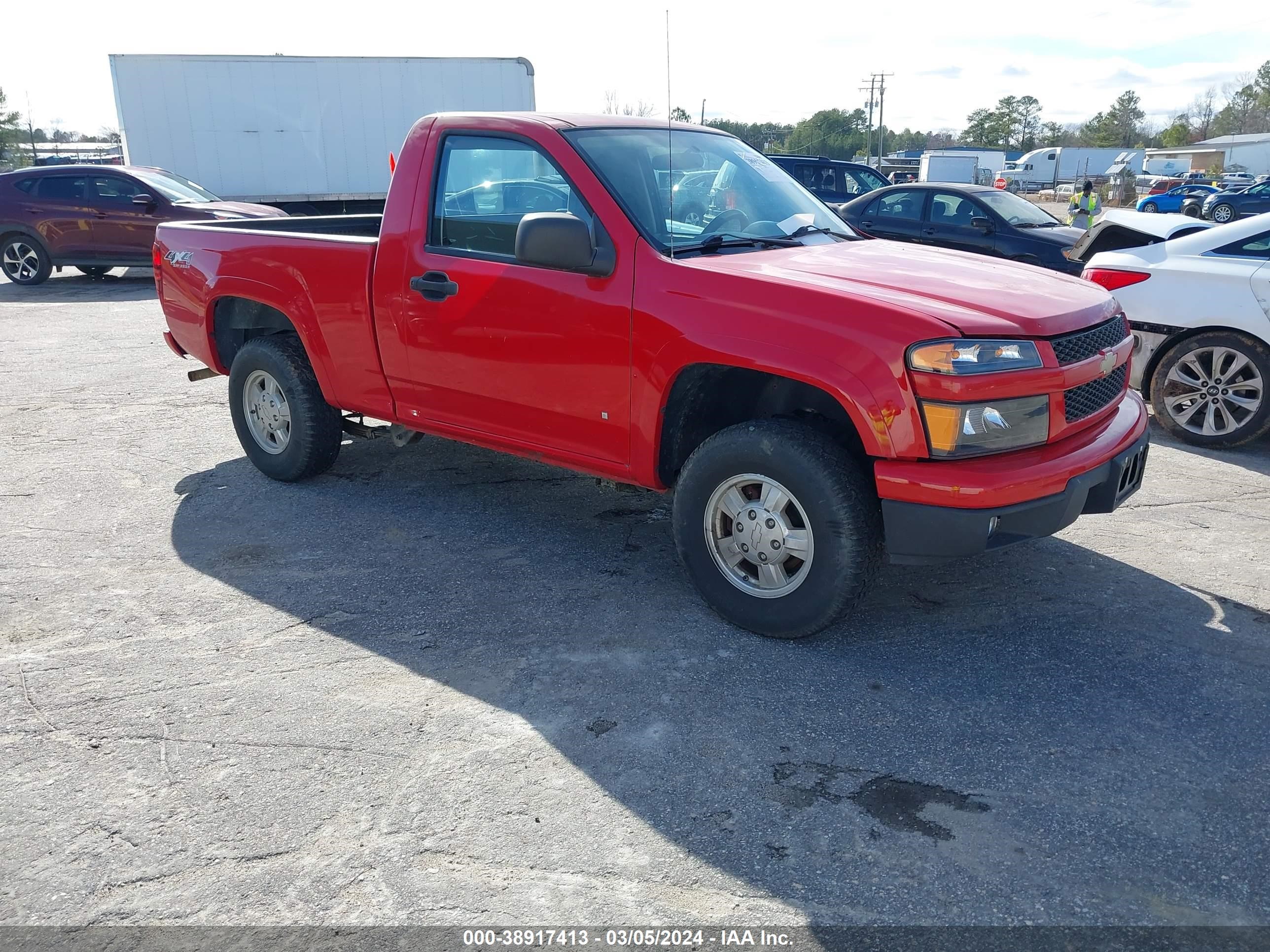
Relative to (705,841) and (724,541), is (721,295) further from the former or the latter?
(705,841)

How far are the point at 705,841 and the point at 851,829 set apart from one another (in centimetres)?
41

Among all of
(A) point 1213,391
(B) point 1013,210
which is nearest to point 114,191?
(B) point 1013,210

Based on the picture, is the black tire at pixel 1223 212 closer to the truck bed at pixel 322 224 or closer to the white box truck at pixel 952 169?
the white box truck at pixel 952 169

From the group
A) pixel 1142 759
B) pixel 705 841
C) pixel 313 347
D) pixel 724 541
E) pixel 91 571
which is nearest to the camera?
pixel 705 841

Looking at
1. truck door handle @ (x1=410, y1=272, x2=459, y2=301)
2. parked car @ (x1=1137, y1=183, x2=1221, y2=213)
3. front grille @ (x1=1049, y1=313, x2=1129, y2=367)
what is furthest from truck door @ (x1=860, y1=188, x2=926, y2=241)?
parked car @ (x1=1137, y1=183, x2=1221, y2=213)

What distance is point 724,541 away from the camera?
3857 millimetres

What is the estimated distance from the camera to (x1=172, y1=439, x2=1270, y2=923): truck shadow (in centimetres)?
261

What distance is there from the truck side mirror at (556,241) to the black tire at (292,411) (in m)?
2.02

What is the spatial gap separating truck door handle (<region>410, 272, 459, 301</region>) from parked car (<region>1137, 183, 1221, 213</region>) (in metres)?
29.8

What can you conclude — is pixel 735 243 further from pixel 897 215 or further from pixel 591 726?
pixel 897 215

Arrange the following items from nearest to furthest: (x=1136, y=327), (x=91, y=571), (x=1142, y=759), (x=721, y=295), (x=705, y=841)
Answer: (x=705, y=841), (x=1142, y=759), (x=721, y=295), (x=91, y=571), (x=1136, y=327)

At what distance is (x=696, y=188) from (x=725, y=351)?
1055 mm

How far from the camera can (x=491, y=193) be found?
434 cm

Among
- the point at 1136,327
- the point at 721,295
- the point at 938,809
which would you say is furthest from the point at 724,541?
the point at 1136,327
